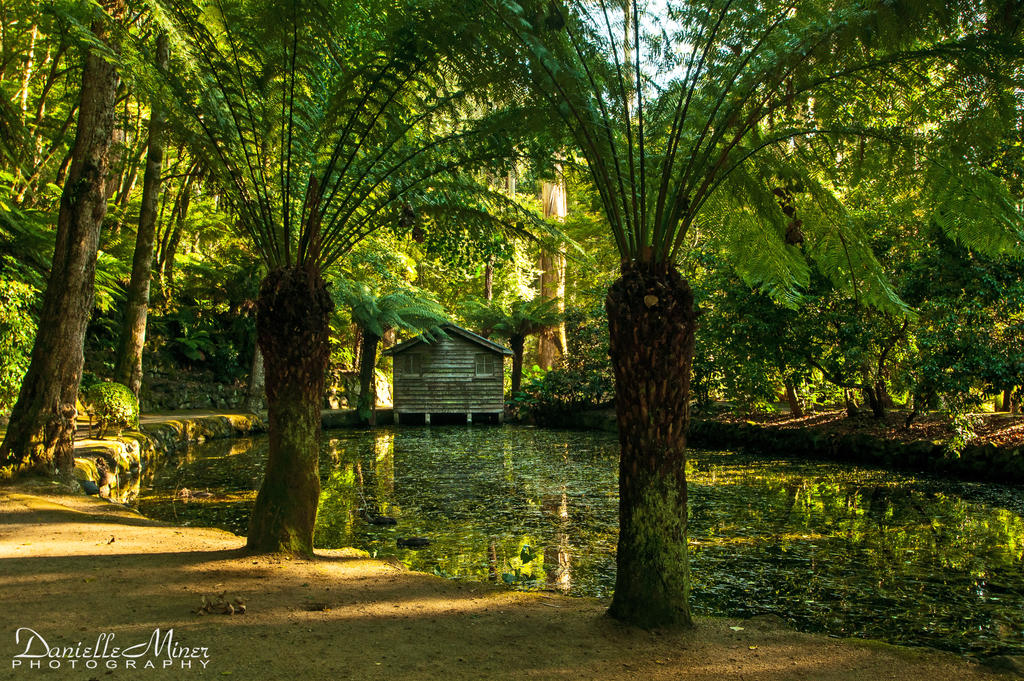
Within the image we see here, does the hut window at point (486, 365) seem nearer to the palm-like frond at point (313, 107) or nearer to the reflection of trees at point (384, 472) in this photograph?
the reflection of trees at point (384, 472)

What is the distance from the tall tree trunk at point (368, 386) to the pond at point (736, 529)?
276 inches

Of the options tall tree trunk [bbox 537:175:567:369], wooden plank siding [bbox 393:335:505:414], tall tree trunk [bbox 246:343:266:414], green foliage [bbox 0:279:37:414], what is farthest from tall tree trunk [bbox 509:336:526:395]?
green foliage [bbox 0:279:37:414]

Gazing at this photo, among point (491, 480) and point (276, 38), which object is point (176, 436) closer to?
point (491, 480)

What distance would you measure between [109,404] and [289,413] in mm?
5691

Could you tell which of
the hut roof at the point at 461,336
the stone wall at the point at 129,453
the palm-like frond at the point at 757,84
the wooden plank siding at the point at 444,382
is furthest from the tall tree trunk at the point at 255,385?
the palm-like frond at the point at 757,84

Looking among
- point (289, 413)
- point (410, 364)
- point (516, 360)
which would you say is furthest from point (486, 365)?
point (289, 413)

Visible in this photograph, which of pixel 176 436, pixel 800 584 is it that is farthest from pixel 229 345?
pixel 800 584

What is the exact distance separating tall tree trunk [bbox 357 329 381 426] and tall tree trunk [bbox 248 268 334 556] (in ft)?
45.7

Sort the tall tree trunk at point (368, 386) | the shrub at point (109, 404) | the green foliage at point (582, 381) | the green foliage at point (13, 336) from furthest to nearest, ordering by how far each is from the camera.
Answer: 1. the tall tree trunk at point (368, 386)
2. the green foliage at point (582, 381)
3. the shrub at point (109, 404)
4. the green foliage at point (13, 336)

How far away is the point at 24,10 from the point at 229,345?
12.6 m

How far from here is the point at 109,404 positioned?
8641 mm

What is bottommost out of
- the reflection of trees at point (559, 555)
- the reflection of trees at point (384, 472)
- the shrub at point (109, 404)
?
the reflection of trees at point (559, 555)

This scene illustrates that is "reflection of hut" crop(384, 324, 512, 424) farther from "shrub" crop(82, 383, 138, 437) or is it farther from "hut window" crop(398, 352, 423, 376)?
"shrub" crop(82, 383, 138, 437)

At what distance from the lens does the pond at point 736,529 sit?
14.0ft
